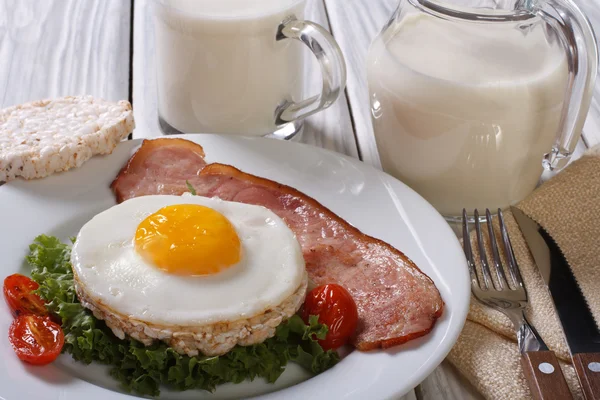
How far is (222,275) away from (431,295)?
545 mm

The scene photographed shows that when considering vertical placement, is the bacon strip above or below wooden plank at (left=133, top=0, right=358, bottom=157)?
above

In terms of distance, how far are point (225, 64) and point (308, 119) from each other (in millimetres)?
648

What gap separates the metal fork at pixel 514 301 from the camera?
69.8 inches

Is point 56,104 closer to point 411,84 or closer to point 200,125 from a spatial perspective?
point 200,125

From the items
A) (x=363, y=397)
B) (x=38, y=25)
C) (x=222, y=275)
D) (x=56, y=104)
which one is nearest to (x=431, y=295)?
(x=363, y=397)

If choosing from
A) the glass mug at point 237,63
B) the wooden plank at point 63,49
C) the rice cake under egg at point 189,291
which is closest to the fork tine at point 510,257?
the rice cake under egg at point 189,291

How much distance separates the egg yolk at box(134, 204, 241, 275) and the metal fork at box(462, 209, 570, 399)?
2.43 feet

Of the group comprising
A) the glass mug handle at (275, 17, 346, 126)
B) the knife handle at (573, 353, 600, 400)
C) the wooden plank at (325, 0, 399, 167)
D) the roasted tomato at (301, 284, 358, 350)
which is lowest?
the wooden plank at (325, 0, 399, 167)

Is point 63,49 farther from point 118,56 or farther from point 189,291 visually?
point 189,291

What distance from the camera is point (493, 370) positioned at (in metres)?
1.92

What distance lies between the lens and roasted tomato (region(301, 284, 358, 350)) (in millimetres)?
1891

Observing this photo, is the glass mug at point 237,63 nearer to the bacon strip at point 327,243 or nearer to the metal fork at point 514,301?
the bacon strip at point 327,243

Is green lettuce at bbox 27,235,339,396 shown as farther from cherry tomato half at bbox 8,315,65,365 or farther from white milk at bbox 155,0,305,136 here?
white milk at bbox 155,0,305,136

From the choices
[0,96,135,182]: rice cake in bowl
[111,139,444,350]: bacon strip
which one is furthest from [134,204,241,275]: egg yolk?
[0,96,135,182]: rice cake in bowl
